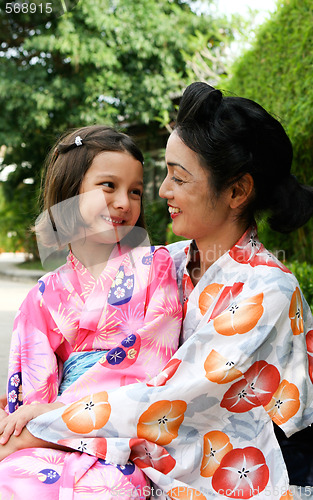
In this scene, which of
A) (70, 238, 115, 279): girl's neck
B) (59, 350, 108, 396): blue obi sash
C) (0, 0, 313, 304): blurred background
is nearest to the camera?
(59, 350, 108, 396): blue obi sash

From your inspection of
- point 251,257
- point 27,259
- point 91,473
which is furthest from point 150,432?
point 27,259

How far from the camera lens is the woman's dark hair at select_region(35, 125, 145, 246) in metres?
1.93

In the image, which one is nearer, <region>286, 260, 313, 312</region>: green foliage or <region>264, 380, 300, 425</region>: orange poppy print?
<region>264, 380, 300, 425</region>: orange poppy print

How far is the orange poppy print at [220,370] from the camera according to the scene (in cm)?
150

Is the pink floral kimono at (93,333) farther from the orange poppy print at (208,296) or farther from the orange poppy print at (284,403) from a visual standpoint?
the orange poppy print at (284,403)

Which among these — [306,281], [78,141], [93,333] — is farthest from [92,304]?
[306,281]

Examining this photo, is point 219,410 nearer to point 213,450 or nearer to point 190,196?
point 213,450

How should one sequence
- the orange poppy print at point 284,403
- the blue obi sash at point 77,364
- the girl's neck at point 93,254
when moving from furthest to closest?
the girl's neck at point 93,254 → the blue obi sash at point 77,364 → the orange poppy print at point 284,403

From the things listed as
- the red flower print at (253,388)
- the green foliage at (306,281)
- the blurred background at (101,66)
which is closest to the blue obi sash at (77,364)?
the red flower print at (253,388)

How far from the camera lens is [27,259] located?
1752cm

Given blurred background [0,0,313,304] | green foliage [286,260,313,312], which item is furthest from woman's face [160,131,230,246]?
blurred background [0,0,313,304]

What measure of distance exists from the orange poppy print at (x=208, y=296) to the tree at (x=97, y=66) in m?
9.96

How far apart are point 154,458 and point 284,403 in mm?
393

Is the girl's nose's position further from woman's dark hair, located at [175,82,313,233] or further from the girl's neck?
the girl's neck
